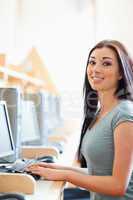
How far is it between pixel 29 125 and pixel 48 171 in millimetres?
964

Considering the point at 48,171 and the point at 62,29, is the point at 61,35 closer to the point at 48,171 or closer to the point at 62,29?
the point at 62,29

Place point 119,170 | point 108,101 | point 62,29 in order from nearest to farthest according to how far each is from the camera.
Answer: point 119,170 → point 108,101 → point 62,29

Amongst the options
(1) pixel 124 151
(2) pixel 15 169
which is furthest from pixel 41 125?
(1) pixel 124 151

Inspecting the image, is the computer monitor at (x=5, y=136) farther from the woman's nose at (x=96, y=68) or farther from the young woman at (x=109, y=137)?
the woman's nose at (x=96, y=68)

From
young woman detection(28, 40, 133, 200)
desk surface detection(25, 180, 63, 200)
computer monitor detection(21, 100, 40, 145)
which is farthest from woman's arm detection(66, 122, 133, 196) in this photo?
computer monitor detection(21, 100, 40, 145)

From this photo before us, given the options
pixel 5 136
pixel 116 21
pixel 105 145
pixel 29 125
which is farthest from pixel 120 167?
pixel 116 21

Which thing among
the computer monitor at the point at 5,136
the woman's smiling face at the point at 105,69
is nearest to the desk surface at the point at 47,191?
the computer monitor at the point at 5,136

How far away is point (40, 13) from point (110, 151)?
9.15 ft

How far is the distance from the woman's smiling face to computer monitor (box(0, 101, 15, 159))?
0.54 metres

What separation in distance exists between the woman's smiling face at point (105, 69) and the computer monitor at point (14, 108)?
0.62 metres

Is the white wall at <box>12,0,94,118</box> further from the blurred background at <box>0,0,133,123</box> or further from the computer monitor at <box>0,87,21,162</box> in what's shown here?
the computer monitor at <box>0,87,21,162</box>

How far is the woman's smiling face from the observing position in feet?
4.58

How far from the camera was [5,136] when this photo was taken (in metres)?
1.70

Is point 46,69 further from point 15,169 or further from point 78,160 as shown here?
point 15,169
